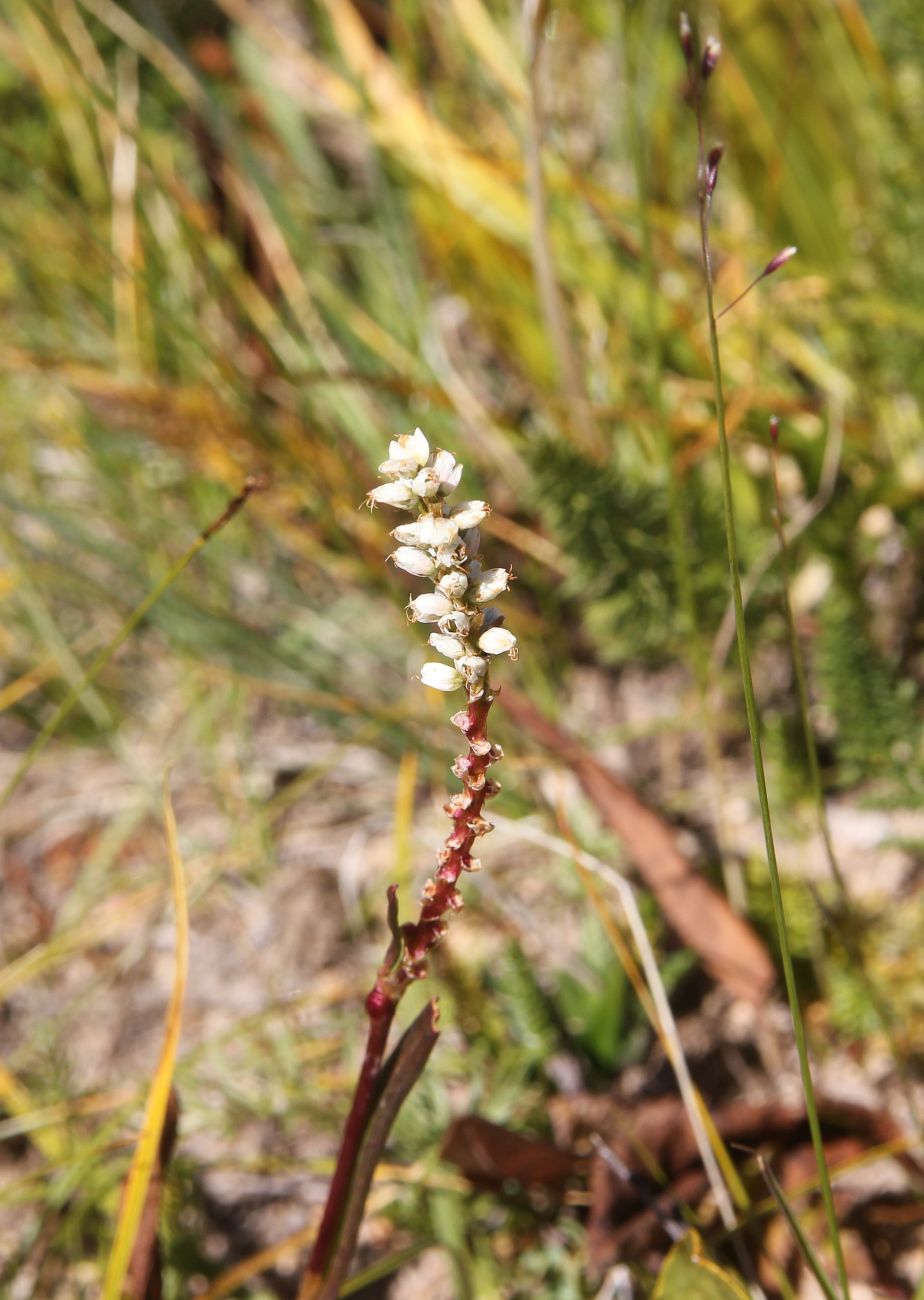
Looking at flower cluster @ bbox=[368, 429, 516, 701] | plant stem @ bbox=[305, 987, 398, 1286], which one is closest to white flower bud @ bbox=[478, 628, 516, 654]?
flower cluster @ bbox=[368, 429, 516, 701]

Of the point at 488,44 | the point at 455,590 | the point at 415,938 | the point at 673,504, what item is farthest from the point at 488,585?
the point at 488,44

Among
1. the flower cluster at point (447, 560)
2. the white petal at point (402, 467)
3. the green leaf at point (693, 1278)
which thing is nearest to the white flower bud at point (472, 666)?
the flower cluster at point (447, 560)

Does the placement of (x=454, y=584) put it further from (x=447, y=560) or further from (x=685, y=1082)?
(x=685, y=1082)

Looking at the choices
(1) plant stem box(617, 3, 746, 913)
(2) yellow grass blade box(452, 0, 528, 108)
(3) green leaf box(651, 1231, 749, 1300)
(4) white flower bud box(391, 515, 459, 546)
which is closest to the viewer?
(4) white flower bud box(391, 515, 459, 546)

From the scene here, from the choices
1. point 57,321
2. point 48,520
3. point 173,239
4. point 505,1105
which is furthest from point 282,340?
point 505,1105

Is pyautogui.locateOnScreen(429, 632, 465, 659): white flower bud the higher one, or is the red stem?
pyautogui.locateOnScreen(429, 632, 465, 659): white flower bud

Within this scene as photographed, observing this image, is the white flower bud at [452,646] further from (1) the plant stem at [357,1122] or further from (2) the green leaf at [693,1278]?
(2) the green leaf at [693,1278]

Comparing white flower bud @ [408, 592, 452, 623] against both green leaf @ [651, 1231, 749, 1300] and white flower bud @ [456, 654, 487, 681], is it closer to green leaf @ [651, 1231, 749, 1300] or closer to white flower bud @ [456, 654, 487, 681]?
white flower bud @ [456, 654, 487, 681]
